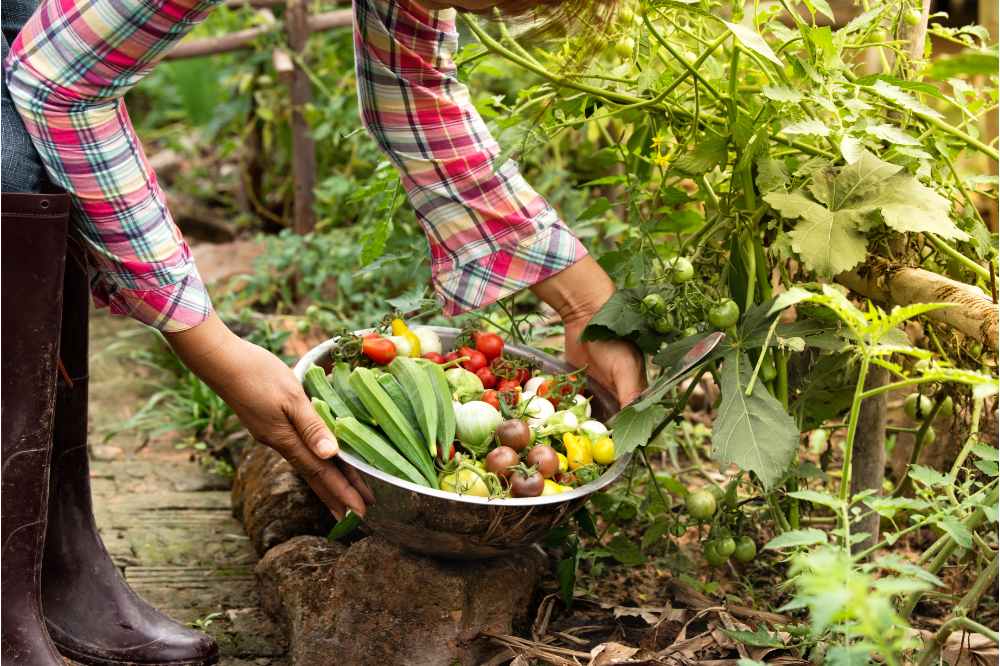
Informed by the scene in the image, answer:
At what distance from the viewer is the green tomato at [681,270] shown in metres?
2.01

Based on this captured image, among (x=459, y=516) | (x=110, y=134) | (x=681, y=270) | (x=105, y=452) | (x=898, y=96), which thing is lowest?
(x=105, y=452)

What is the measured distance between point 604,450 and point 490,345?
1.36 ft

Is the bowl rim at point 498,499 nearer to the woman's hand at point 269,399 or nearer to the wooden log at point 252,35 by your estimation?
the woman's hand at point 269,399

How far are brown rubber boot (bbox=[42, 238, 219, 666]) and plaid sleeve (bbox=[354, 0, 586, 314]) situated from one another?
71cm

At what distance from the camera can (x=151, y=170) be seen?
194 cm

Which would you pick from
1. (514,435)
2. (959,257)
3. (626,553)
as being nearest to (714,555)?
(626,553)

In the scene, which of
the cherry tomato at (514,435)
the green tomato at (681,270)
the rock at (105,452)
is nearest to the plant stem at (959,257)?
the green tomato at (681,270)

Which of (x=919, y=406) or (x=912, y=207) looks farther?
(x=919, y=406)

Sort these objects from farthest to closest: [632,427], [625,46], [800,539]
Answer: [625,46] < [632,427] < [800,539]

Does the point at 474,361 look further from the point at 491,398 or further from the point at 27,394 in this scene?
the point at 27,394

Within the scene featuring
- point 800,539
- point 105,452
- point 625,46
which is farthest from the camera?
point 105,452

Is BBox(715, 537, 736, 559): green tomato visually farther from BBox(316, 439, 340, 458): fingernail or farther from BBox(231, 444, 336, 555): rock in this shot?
BBox(231, 444, 336, 555): rock

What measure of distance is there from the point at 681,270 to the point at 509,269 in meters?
0.44

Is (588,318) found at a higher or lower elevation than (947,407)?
higher
